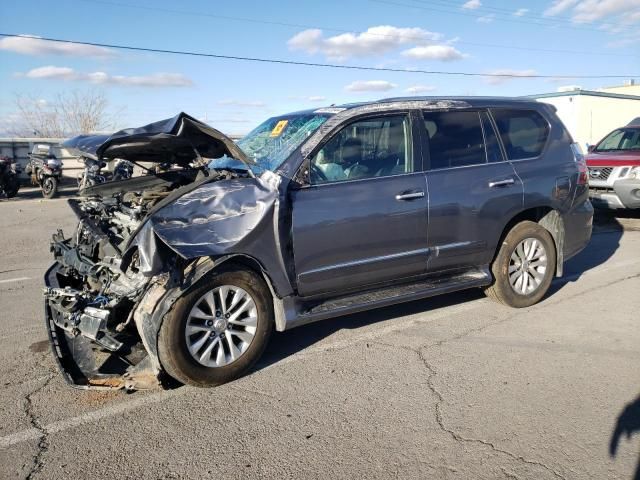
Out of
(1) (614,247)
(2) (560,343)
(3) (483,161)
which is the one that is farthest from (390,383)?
(1) (614,247)

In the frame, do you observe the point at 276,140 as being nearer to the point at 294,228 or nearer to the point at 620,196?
the point at 294,228

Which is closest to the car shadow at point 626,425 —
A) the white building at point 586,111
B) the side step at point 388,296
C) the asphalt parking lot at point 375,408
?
the asphalt parking lot at point 375,408

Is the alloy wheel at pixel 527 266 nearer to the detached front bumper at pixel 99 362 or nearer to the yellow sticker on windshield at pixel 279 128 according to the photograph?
the yellow sticker on windshield at pixel 279 128

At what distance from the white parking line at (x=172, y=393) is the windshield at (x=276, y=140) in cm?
155

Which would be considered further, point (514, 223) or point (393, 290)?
point (514, 223)

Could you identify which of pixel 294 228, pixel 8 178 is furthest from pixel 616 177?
pixel 8 178

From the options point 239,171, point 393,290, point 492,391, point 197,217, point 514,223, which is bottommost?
point 492,391

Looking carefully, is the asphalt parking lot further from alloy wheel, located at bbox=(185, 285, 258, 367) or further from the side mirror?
the side mirror

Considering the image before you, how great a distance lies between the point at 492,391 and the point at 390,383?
2.23 feet

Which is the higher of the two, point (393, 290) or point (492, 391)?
point (393, 290)

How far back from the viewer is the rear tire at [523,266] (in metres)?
5.24

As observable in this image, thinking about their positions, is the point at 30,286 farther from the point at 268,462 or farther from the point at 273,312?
the point at 268,462

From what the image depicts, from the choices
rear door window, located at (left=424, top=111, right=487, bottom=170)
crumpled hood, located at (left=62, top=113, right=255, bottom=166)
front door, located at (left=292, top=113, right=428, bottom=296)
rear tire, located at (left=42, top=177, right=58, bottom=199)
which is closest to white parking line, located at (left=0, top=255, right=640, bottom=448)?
front door, located at (left=292, top=113, right=428, bottom=296)

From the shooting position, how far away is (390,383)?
150 inches
